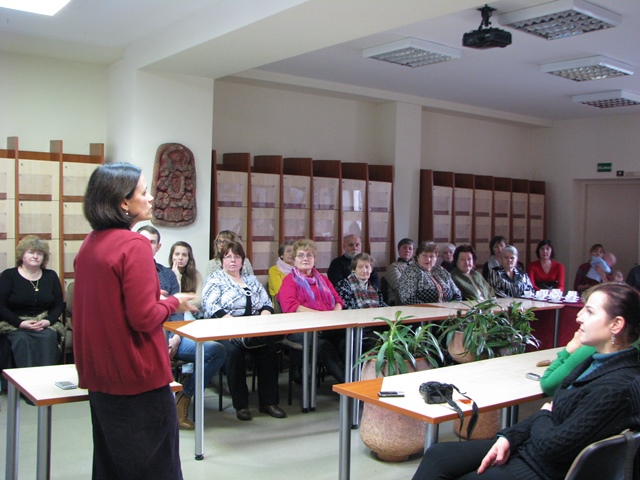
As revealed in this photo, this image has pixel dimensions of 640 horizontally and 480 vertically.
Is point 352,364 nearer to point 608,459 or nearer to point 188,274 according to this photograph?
point 188,274

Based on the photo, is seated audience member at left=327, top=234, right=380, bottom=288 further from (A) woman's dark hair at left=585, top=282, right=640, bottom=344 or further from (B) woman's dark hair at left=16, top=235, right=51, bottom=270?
(A) woman's dark hair at left=585, top=282, right=640, bottom=344

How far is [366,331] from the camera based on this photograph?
5531 mm

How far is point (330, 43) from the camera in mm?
4688

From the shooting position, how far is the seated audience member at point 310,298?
17.3ft

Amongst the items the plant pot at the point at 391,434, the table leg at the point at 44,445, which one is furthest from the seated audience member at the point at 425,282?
the table leg at the point at 44,445

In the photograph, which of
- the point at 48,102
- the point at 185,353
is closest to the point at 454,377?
the point at 185,353

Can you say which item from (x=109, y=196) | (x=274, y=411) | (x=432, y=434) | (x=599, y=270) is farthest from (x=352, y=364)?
(x=599, y=270)

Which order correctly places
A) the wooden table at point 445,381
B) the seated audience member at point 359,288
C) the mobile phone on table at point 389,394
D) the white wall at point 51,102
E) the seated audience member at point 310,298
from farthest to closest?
1. the white wall at point 51,102
2. the seated audience member at point 359,288
3. the seated audience member at point 310,298
4. the mobile phone on table at point 389,394
5. the wooden table at point 445,381

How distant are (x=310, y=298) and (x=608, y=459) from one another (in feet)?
10.8

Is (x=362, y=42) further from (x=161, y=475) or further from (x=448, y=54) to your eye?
(x=161, y=475)

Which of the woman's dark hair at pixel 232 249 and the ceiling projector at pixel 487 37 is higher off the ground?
the ceiling projector at pixel 487 37

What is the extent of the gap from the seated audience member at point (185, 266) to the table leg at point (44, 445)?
2.80m

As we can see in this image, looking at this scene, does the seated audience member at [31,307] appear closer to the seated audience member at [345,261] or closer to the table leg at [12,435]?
the table leg at [12,435]

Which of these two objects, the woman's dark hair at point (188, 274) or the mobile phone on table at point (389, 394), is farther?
the woman's dark hair at point (188, 274)
